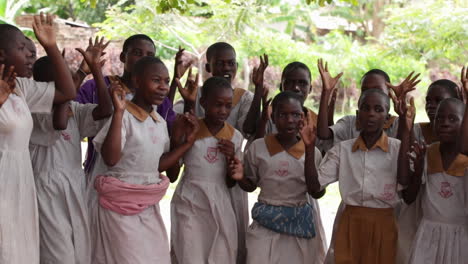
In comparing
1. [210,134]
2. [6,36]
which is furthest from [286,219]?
[6,36]

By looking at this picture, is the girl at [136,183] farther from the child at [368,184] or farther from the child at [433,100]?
the child at [433,100]

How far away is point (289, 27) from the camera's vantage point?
1981 centimetres

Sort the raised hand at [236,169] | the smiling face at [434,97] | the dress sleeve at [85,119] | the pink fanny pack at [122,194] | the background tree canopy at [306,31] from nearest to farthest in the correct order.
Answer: the pink fanny pack at [122,194] < the dress sleeve at [85,119] < the raised hand at [236,169] < the smiling face at [434,97] < the background tree canopy at [306,31]

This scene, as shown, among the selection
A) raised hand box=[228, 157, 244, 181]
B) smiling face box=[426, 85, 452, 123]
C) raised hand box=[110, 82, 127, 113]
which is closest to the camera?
raised hand box=[110, 82, 127, 113]

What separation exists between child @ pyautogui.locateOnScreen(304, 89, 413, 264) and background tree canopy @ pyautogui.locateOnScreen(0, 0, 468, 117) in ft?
4.59

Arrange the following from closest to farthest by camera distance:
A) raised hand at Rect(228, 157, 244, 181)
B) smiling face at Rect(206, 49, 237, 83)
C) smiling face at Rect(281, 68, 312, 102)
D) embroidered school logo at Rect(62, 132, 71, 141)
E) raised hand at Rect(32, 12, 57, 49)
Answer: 1. raised hand at Rect(32, 12, 57, 49)
2. embroidered school logo at Rect(62, 132, 71, 141)
3. raised hand at Rect(228, 157, 244, 181)
4. smiling face at Rect(281, 68, 312, 102)
5. smiling face at Rect(206, 49, 237, 83)

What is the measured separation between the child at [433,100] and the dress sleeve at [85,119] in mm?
2247

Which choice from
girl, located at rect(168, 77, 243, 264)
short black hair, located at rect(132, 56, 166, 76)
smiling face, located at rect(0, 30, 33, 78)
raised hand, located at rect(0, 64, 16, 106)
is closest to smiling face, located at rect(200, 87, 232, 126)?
girl, located at rect(168, 77, 243, 264)

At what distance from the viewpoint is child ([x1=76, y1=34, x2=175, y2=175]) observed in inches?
163

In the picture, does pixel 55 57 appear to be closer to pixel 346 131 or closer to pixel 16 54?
pixel 16 54

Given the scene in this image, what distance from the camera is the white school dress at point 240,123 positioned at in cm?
439

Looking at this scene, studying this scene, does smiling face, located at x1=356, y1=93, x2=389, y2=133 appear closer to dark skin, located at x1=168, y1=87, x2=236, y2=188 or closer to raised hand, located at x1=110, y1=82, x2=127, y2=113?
dark skin, located at x1=168, y1=87, x2=236, y2=188

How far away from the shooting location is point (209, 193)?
409cm

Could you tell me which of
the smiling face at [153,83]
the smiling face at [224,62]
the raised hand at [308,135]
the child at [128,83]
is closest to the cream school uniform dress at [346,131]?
the raised hand at [308,135]
